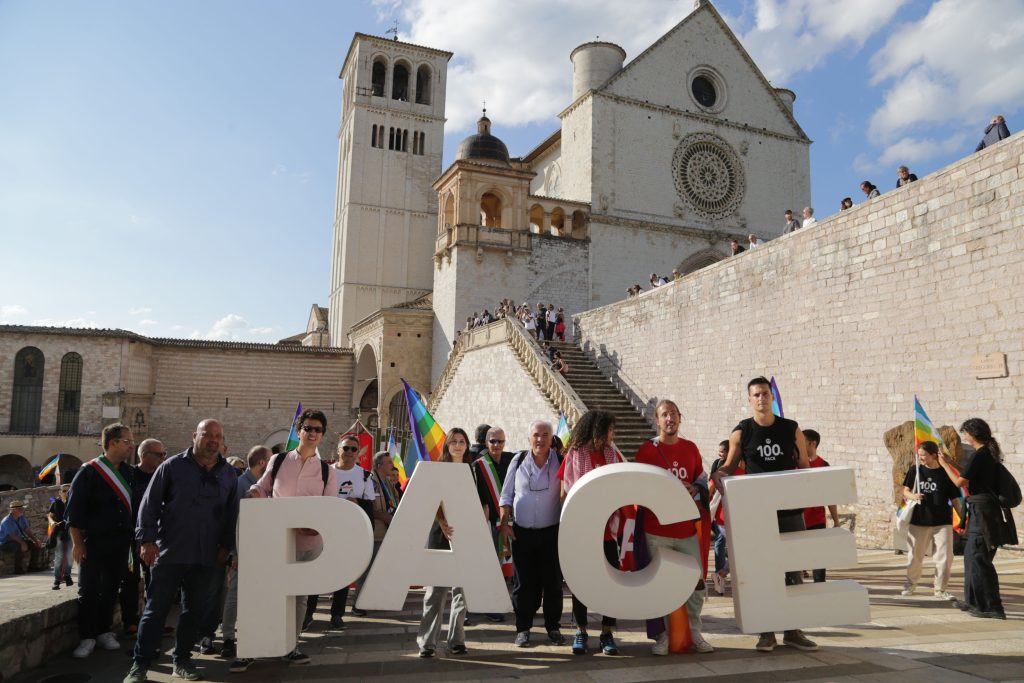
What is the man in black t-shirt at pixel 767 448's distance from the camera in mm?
4825

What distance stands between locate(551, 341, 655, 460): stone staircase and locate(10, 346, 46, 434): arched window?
918 inches

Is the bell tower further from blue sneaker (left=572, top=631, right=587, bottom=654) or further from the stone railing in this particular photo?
blue sneaker (left=572, top=631, right=587, bottom=654)

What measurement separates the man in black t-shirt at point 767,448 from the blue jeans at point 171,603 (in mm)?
3816

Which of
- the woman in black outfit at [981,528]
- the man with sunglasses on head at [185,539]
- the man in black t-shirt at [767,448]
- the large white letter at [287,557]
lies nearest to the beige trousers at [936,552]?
the woman in black outfit at [981,528]

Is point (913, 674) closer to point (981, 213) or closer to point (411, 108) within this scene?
point (981, 213)

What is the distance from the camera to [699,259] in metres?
29.8

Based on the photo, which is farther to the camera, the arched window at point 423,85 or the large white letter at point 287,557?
the arched window at point 423,85

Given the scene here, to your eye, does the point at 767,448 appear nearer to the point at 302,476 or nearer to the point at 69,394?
the point at 302,476

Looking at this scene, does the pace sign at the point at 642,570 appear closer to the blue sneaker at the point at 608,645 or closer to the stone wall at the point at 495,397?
the blue sneaker at the point at 608,645

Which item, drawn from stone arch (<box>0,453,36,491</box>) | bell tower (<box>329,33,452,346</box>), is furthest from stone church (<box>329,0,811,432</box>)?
stone arch (<box>0,453,36,491</box>)

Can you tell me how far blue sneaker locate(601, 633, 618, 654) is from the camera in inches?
181

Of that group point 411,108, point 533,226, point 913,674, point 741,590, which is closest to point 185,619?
point 741,590

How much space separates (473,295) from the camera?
87.0 ft

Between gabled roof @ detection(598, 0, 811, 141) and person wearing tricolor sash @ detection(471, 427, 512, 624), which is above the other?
gabled roof @ detection(598, 0, 811, 141)
